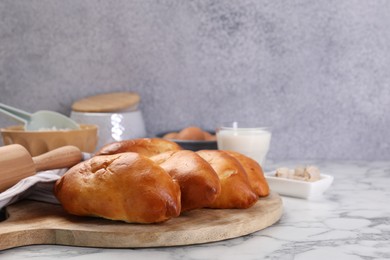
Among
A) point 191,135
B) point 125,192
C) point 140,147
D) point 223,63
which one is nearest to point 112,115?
point 191,135

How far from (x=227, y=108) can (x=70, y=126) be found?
482 mm

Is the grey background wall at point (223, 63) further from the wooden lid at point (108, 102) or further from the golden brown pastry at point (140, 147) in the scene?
the golden brown pastry at point (140, 147)

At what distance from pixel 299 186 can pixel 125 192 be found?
16.9 inches

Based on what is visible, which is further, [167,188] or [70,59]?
[70,59]

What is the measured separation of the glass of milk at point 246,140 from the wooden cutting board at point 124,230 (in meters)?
0.45

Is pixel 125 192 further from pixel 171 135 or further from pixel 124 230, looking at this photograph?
pixel 171 135

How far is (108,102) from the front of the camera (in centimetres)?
163

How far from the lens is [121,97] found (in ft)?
5.47

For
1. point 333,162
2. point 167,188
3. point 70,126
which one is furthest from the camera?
point 333,162

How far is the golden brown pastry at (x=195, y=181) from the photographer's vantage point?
0.90 metres

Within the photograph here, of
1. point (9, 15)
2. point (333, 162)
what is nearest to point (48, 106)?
point (9, 15)

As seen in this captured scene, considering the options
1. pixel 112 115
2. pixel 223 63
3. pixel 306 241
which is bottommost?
pixel 306 241

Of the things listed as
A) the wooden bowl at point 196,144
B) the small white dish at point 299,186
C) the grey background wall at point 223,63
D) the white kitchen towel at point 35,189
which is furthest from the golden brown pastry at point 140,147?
the grey background wall at point 223,63

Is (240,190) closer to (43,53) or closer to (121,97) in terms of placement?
(121,97)
